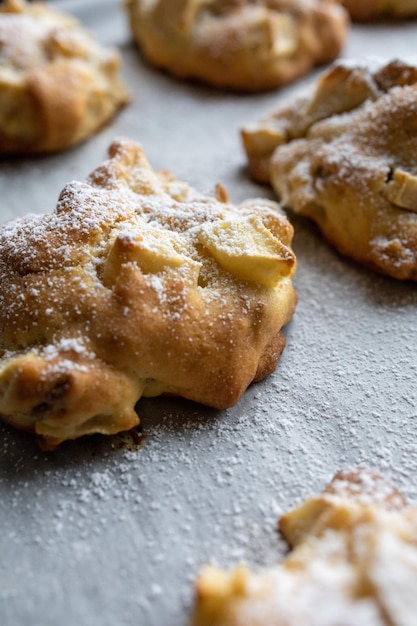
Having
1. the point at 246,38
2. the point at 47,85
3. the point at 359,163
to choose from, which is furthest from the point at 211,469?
the point at 246,38

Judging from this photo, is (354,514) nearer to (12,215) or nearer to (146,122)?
(12,215)

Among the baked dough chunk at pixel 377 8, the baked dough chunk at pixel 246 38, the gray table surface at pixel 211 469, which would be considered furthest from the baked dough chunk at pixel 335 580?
the baked dough chunk at pixel 377 8

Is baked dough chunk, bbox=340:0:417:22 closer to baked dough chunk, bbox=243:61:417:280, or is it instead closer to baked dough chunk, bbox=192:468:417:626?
baked dough chunk, bbox=243:61:417:280

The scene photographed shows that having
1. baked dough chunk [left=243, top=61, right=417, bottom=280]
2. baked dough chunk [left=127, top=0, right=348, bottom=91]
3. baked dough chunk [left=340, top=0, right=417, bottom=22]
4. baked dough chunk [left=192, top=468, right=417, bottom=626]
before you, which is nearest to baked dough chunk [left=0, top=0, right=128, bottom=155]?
baked dough chunk [left=127, top=0, right=348, bottom=91]

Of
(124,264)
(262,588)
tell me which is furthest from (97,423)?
(262,588)

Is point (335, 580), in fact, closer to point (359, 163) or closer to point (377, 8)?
point (359, 163)

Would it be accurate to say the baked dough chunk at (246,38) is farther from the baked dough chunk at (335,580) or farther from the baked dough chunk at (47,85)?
the baked dough chunk at (335,580)
